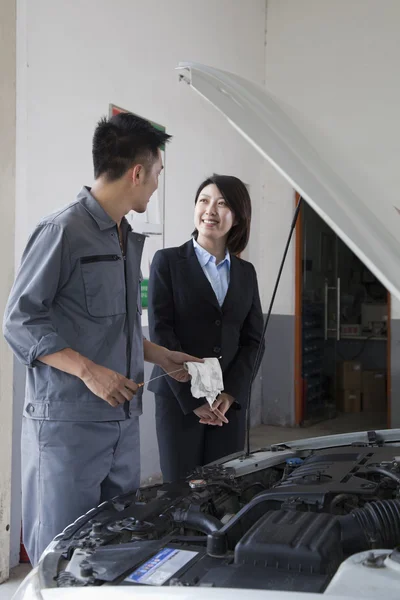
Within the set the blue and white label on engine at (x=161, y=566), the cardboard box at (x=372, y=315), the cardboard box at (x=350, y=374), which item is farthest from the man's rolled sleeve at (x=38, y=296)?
the cardboard box at (x=372, y=315)

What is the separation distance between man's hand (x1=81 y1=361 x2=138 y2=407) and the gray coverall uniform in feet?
0.32

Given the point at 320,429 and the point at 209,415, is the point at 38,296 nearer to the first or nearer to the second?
the point at 209,415

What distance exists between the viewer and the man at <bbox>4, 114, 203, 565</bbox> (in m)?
1.79

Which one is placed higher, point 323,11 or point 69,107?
point 323,11

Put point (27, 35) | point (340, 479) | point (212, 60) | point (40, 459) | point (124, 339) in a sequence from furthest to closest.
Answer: point (212, 60)
point (27, 35)
point (124, 339)
point (40, 459)
point (340, 479)

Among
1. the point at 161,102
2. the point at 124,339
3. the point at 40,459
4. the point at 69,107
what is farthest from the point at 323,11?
the point at 40,459

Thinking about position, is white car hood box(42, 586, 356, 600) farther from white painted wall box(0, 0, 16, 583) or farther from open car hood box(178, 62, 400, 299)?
white painted wall box(0, 0, 16, 583)

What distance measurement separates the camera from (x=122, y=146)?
2027 millimetres

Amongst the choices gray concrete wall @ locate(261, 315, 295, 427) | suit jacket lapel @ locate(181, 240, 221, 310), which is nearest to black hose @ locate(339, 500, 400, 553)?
suit jacket lapel @ locate(181, 240, 221, 310)

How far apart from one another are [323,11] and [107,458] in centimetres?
535

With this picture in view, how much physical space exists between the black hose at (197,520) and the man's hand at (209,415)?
86 cm

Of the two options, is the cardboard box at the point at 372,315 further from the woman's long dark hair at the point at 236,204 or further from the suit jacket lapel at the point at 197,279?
the suit jacket lapel at the point at 197,279

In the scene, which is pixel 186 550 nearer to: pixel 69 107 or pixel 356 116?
pixel 69 107

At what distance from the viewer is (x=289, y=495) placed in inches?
60.0
